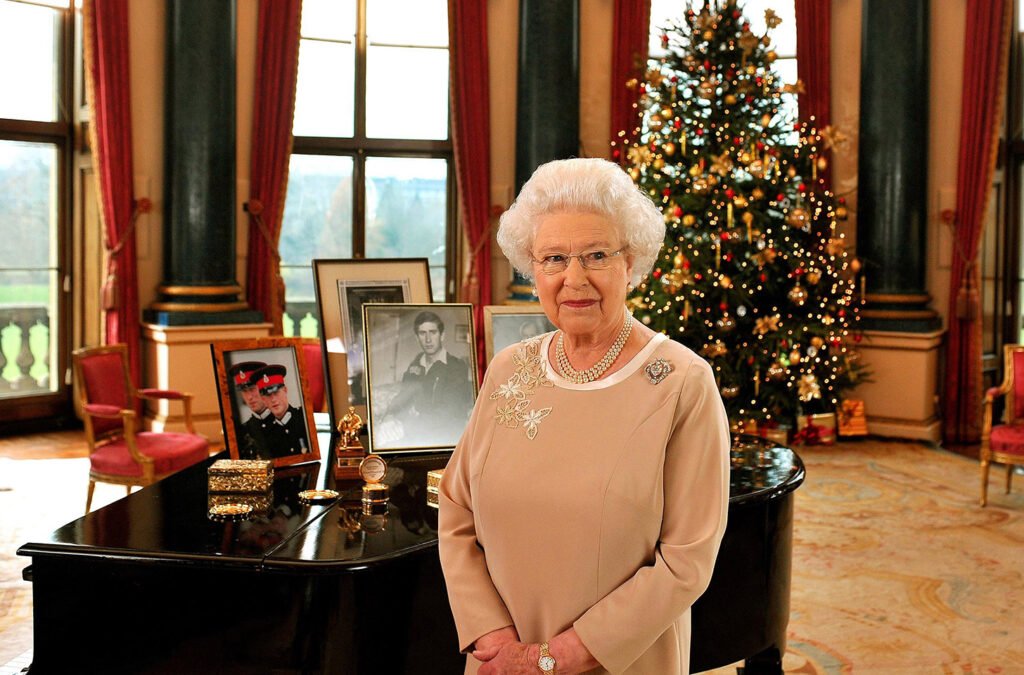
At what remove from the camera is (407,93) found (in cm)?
905

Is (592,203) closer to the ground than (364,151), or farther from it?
closer to the ground

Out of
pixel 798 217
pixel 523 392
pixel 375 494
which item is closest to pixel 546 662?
pixel 523 392

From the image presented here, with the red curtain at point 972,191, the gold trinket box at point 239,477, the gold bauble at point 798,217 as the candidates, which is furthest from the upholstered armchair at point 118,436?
the red curtain at point 972,191

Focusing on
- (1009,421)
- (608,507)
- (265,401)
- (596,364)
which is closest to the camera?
(608,507)

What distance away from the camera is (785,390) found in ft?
25.3

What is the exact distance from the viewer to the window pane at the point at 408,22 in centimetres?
895

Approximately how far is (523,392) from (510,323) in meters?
1.52

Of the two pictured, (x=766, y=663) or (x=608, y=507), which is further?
(x=766, y=663)

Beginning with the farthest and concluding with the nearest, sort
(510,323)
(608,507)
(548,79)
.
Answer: (548,79) < (510,323) < (608,507)

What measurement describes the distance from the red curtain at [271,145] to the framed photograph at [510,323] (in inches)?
200

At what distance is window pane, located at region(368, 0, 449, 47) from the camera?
895 centimetres

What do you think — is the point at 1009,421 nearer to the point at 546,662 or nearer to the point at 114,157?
the point at 546,662

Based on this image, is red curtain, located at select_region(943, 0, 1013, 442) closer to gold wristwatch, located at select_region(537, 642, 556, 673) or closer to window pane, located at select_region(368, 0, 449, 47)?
window pane, located at select_region(368, 0, 449, 47)

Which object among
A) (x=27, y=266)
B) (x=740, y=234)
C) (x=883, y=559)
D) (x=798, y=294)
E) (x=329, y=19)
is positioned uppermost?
(x=329, y=19)
